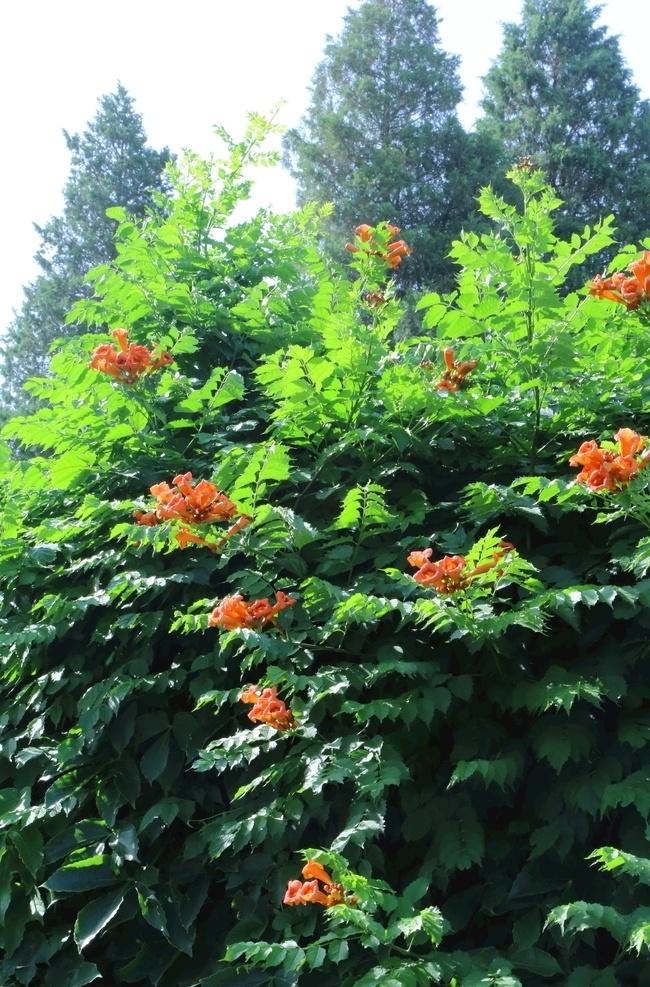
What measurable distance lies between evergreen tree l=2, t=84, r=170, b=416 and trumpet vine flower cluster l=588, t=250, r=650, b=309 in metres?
29.4

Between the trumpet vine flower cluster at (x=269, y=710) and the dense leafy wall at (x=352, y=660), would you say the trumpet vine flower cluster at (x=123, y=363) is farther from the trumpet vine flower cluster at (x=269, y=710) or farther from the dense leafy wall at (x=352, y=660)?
the trumpet vine flower cluster at (x=269, y=710)

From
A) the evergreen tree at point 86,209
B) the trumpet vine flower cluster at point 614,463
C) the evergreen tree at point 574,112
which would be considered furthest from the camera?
the evergreen tree at point 86,209

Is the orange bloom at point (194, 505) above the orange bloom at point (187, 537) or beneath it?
above

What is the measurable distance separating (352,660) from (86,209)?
30.6 m

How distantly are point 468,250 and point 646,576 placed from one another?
1.23m

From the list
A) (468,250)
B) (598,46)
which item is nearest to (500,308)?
(468,250)

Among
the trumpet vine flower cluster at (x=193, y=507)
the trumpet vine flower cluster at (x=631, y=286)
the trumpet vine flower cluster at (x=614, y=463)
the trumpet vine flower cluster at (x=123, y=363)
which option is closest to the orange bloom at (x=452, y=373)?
the trumpet vine flower cluster at (x=631, y=286)

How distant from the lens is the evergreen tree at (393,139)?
25.8 metres

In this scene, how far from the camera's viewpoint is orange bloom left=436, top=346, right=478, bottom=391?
3512 mm

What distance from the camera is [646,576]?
321cm

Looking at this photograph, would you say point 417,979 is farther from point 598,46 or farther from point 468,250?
point 598,46

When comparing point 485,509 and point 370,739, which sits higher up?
point 485,509

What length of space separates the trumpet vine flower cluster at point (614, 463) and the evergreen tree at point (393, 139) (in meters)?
20.9

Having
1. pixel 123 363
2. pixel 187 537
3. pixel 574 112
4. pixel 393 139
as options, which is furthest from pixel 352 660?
pixel 574 112
